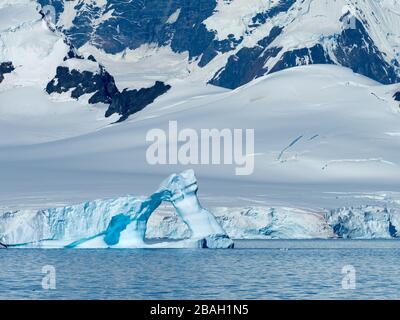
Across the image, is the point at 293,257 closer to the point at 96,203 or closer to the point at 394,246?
the point at 96,203

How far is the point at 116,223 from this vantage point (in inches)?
5172

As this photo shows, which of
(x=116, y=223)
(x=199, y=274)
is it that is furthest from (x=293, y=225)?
(x=199, y=274)

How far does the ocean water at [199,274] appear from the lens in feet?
287

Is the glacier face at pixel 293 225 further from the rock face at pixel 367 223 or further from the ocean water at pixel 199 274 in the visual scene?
the ocean water at pixel 199 274

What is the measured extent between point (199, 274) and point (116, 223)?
29103mm

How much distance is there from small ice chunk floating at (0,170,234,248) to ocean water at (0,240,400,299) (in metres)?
1.08

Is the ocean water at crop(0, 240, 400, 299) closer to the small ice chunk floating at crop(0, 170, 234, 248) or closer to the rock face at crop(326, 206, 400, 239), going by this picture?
the small ice chunk floating at crop(0, 170, 234, 248)

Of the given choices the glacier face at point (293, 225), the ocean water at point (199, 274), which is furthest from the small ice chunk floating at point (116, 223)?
the glacier face at point (293, 225)

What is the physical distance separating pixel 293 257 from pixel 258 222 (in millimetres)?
42719

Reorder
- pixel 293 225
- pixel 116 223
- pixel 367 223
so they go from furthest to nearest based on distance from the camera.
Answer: pixel 293 225 → pixel 367 223 → pixel 116 223

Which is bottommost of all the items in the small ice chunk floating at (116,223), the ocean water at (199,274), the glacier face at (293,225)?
the ocean water at (199,274)

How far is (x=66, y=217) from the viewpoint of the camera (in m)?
143

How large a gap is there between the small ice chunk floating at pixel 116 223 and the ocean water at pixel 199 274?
108 cm

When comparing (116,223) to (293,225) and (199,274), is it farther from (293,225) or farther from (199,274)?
(293,225)
